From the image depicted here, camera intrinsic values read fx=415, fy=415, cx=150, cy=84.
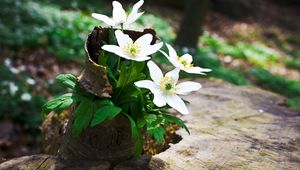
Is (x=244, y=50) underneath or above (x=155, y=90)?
underneath

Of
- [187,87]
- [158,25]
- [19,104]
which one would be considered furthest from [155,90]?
[158,25]

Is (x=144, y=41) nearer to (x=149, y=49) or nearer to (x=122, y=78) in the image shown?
(x=149, y=49)

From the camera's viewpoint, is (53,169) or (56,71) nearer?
(53,169)

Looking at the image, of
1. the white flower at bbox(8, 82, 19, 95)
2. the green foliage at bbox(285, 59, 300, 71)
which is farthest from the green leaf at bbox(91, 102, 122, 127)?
the green foliage at bbox(285, 59, 300, 71)

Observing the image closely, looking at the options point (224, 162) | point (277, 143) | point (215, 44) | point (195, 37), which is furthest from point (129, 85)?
point (215, 44)

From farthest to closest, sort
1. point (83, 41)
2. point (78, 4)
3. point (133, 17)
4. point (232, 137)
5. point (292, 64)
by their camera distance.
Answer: point (78, 4)
point (292, 64)
point (83, 41)
point (232, 137)
point (133, 17)

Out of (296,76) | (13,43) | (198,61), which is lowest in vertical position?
(296,76)

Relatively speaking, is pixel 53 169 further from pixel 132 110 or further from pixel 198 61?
pixel 198 61
